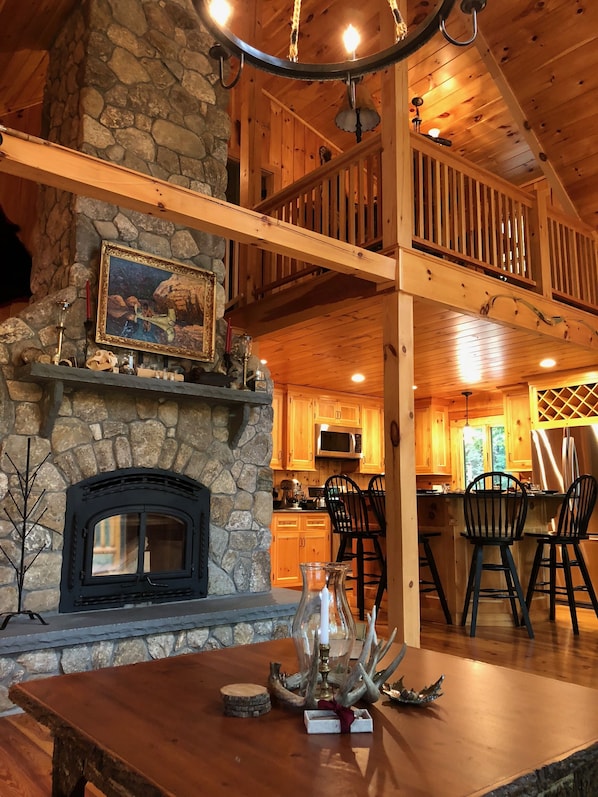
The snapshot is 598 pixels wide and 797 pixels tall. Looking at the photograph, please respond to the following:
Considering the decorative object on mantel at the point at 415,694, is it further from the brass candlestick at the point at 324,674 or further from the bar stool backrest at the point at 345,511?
the bar stool backrest at the point at 345,511

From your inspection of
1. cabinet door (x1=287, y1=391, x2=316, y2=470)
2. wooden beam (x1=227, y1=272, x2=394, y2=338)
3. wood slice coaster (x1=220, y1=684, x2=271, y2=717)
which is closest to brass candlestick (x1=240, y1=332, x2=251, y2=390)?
wooden beam (x1=227, y1=272, x2=394, y2=338)

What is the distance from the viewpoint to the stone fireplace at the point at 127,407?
343cm

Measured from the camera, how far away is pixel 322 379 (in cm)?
740

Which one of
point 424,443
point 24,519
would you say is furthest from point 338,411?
point 24,519

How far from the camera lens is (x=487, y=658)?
400cm

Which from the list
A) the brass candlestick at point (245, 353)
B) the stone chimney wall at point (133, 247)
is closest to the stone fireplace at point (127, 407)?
the stone chimney wall at point (133, 247)

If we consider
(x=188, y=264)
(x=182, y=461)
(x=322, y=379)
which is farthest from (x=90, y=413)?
(x=322, y=379)

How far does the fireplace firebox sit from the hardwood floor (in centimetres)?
80

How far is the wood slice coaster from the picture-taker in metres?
1.35

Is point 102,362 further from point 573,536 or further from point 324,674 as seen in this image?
point 573,536

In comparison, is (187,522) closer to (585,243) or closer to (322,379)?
(322,379)

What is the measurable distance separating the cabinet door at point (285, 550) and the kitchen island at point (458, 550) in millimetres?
1862

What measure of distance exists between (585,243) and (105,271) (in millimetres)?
4456

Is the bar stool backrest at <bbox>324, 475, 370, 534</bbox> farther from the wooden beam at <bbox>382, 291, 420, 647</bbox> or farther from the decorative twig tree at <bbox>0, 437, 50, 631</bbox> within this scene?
the decorative twig tree at <bbox>0, 437, 50, 631</bbox>
